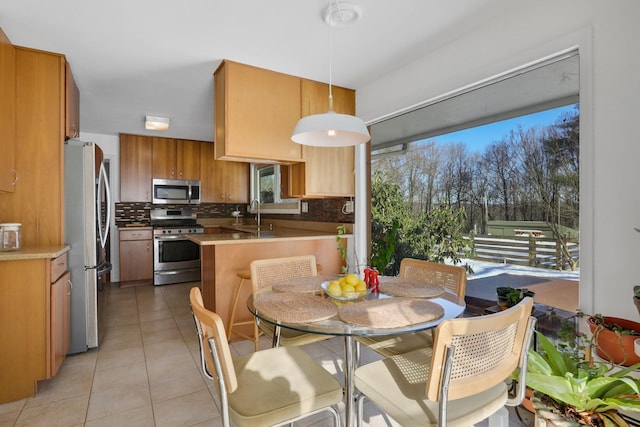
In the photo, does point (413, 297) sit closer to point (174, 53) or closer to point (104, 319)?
point (174, 53)

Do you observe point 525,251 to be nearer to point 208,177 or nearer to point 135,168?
point 208,177

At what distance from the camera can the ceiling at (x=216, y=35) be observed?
209cm

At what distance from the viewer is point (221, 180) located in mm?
6121

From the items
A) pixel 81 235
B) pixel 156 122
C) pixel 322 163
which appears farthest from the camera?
pixel 156 122

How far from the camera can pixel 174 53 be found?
2.68 m

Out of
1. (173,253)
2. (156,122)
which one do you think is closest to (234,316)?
(173,253)

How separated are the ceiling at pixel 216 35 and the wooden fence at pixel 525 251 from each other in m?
1.49

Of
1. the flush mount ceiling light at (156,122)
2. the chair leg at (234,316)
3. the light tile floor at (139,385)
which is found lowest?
the light tile floor at (139,385)

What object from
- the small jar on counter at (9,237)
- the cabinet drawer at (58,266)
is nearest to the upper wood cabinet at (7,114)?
the small jar on counter at (9,237)

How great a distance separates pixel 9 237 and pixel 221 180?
387 centimetres

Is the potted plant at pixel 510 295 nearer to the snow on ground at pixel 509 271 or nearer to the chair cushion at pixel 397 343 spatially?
the snow on ground at pixel 509 271

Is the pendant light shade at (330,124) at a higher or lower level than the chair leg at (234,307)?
higher

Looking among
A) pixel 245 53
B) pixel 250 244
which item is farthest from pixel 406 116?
pixel 250 244

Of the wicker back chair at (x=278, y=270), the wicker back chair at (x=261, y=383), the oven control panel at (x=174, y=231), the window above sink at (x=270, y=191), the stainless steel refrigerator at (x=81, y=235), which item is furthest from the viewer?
the oven control panel at (x=174, y=231)
